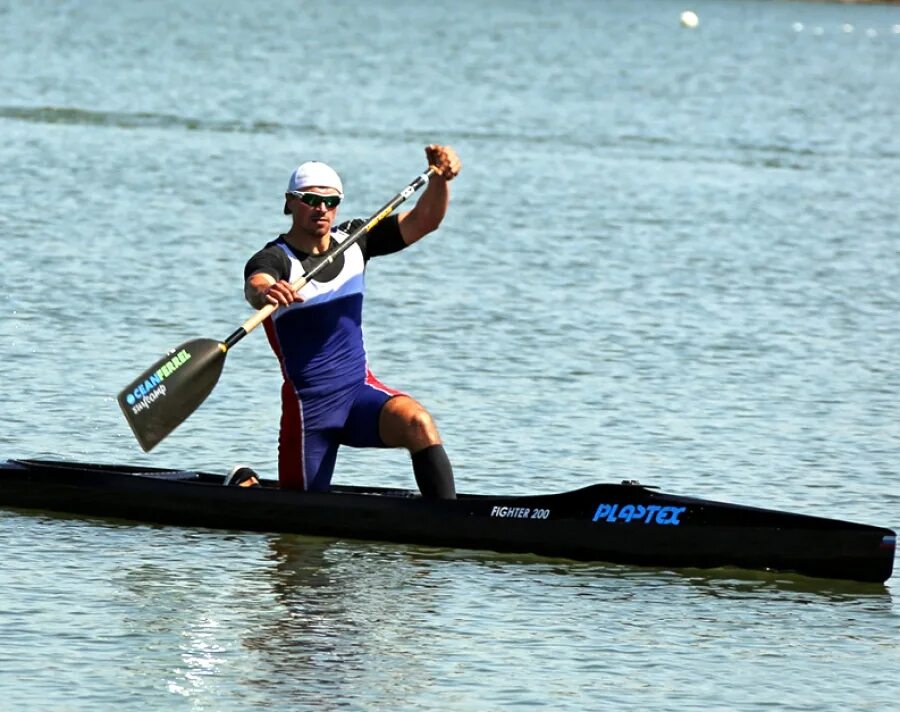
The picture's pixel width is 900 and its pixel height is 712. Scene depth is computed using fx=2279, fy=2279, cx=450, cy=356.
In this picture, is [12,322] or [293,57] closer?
[12,322]

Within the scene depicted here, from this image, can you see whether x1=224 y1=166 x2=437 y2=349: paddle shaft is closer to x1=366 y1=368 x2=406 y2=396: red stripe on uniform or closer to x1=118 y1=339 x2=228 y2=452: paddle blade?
x1=118 y1=339 x2=228 y2=452: paddle blade

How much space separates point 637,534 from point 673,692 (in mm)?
1963

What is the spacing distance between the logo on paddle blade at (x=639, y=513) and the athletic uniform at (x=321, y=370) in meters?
1.22

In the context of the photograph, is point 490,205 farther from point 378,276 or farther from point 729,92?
point 729,92

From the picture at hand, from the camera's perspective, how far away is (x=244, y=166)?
32.3 m

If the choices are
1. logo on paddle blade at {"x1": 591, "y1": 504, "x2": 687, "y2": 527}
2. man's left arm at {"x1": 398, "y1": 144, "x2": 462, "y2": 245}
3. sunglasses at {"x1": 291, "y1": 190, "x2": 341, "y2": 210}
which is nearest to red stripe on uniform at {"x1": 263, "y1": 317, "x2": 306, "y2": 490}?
sunglasses at {"x1": 291, "y1": 190, "x2": 341, "y2": 210}

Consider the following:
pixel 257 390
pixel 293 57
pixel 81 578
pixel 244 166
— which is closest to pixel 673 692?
pixel 81 578

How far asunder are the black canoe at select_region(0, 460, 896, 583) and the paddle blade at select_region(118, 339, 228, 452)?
0.29m

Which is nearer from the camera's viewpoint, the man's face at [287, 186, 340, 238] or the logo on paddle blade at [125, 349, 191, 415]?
the man's face at [287, 186, 340, 238]

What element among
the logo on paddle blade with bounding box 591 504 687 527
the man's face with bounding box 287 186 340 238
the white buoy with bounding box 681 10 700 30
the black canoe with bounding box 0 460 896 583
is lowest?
the black canoe with bounding box 0 460 896 583

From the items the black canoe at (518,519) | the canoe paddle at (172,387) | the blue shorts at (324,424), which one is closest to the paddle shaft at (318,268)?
the canoe paddle at (172,387)

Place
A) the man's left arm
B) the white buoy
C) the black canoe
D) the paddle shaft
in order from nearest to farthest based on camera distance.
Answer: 1. the black canoe
2. the paddle shaft
3. the man's left arm
4. the white buoy

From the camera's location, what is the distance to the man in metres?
11.5

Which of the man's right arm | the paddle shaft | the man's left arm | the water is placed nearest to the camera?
the water
